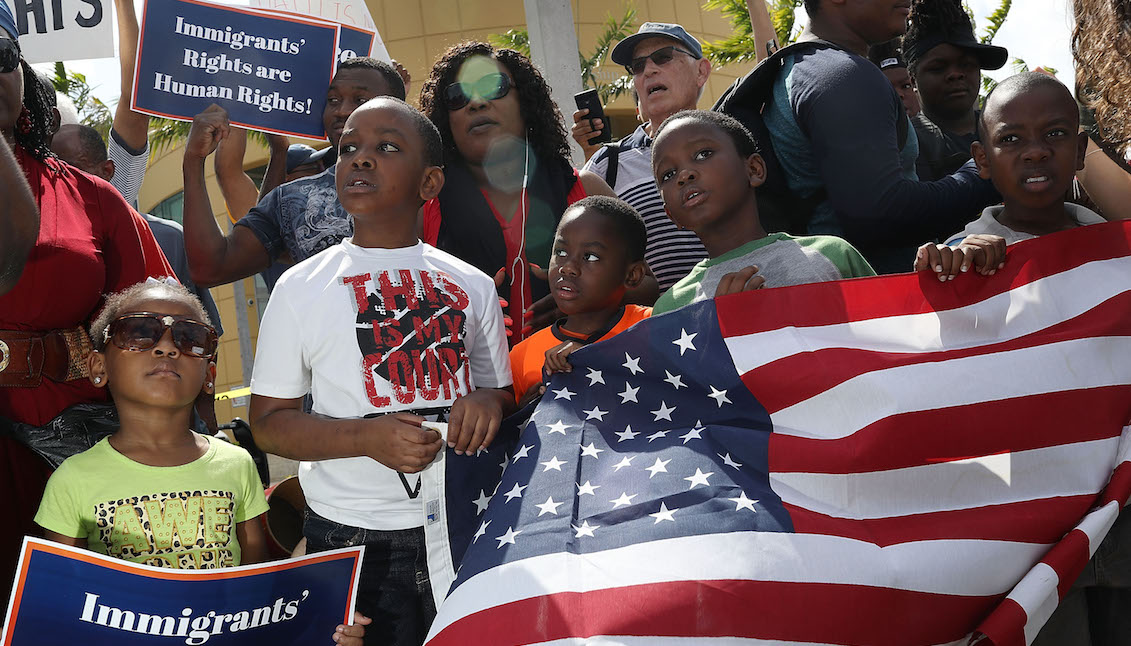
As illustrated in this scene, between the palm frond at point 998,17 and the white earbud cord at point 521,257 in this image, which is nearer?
the white earbud cord at point 521,257

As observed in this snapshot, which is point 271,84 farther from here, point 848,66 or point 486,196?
point 848,66

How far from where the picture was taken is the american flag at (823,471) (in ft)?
7.55

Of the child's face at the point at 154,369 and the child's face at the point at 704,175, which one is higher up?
the child's face at the point at 704,175

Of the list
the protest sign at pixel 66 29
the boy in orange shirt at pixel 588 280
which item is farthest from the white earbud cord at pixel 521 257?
the protest sign at pixel 66 29

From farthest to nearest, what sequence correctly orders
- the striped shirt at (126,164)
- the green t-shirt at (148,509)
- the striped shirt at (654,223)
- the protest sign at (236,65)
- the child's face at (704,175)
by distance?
the striped shirt at (126,164)
the protest sign at (236,65)
the striped shirt at (654,223)
the child's face at (704,175)
the green t-shirt at (148,509)

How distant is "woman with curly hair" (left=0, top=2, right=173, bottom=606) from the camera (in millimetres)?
2768

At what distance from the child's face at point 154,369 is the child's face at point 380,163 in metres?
0.59

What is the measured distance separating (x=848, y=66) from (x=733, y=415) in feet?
3.86

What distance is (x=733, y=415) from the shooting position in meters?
2.72

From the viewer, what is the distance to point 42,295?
9.20ft

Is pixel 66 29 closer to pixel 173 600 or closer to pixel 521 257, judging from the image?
pixel 521 257

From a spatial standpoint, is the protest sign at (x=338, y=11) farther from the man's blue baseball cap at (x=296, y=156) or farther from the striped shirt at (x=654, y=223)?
the striped shirt at (x=654, y=223)

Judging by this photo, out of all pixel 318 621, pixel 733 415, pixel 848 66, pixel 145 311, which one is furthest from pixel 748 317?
pixel 145 311

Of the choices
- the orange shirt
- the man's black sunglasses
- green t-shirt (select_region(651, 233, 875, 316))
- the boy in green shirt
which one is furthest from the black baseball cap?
the orange shirt
